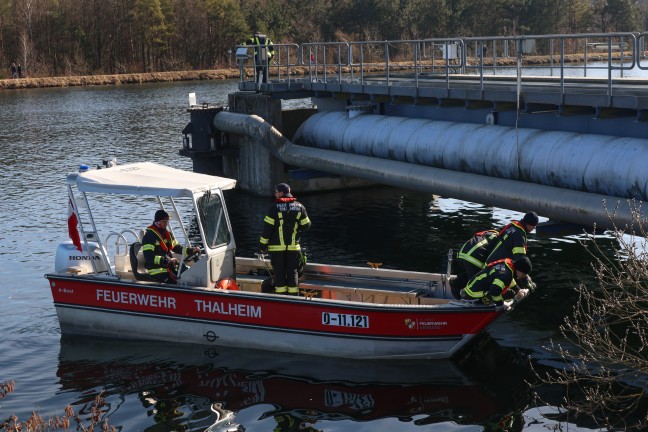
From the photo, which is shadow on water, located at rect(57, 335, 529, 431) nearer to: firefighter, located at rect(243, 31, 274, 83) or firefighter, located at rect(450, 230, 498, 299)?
firefighter, located at rect(450, 230, 498, 299)

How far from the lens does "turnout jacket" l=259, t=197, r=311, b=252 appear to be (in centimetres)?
1541

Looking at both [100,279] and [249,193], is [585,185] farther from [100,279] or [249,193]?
[249,193]

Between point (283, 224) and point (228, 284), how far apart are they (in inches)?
54.2

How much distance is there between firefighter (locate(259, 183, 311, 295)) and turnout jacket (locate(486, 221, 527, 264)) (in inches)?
112

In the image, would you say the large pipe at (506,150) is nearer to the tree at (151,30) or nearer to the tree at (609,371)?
the tree at (609,371)

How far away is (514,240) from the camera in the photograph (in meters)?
14.5

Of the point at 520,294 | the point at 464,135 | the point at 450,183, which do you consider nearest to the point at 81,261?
the point at 520,294

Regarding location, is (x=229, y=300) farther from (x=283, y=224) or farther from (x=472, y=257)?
(x=472, y=257)

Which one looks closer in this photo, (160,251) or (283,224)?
(283,224)

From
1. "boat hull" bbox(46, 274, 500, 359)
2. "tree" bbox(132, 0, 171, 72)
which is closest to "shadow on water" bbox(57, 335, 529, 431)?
"boat hull" bbox(46, 274, 500, 359)

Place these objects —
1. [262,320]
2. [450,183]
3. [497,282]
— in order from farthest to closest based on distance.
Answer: [450,183], [262,320], [497,282]

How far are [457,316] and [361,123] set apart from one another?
12246mm

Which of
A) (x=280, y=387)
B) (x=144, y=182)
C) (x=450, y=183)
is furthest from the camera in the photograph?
(x=450, y=183)

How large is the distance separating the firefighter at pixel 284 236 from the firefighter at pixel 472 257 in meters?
2.39
